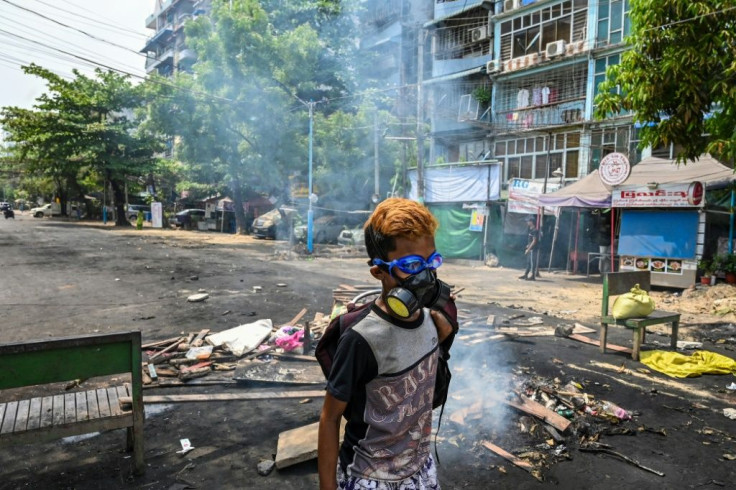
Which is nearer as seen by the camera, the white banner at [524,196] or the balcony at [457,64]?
the white banner at [524,196]

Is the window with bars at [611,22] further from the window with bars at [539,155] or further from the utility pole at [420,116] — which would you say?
the utility pole at [420,116]

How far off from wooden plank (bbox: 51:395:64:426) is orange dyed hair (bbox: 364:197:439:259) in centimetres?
274

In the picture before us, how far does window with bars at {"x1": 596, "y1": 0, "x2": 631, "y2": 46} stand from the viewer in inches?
702

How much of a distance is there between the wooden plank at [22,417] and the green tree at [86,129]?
31443 millimetres

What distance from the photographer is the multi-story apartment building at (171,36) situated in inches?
2089

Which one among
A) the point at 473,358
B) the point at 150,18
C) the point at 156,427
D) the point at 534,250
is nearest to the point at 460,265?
the point at 534,250

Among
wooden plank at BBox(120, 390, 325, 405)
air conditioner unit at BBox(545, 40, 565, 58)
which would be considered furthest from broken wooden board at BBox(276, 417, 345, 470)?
air conditioner unit at BBox(545, 40, 565, 58)

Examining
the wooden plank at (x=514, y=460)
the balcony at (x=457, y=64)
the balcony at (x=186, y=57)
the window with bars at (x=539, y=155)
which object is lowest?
the wooden plank at (x=514, y=460)

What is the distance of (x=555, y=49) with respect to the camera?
Result: 19.5m

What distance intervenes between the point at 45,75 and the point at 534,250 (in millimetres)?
34183

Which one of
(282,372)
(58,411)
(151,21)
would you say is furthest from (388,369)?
(151,21)

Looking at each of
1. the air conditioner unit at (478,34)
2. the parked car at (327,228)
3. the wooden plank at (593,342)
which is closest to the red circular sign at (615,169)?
the wooden plank at (593,342)

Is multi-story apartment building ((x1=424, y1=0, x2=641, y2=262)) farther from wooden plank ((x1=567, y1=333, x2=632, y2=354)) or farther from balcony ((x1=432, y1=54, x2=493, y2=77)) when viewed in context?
wooden plank ((x1=567, y1=333, x2=632, y2=354))

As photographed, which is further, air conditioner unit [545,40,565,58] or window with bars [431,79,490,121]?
window with bars [431,79,490,121]
